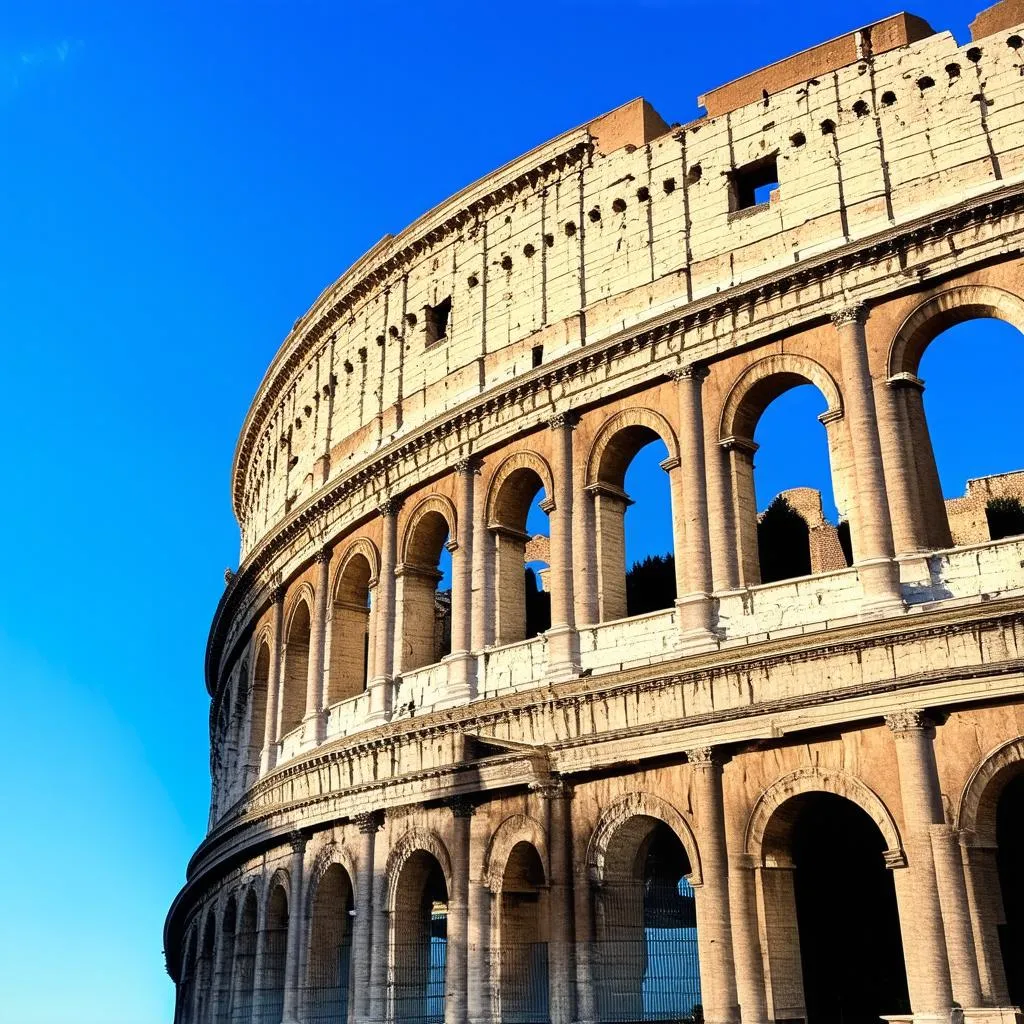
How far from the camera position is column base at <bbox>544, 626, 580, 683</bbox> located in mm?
13859

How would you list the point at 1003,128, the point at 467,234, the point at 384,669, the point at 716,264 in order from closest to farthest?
the point at 1003,128
the point at 716,264
the point at 384,669
the point at 467,234

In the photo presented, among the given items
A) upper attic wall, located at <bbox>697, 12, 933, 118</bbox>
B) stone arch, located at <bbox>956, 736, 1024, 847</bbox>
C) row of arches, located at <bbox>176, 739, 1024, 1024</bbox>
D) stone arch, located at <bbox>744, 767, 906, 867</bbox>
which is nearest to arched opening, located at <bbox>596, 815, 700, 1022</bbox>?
row of arches, located at <bbox>176, 739, 1024, 1024</bbox>

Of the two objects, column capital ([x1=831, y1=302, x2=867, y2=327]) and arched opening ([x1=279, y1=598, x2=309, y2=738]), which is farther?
arched opening ([x1=279, y1=598, x2=309, y2=738])

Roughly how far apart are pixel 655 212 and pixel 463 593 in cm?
520

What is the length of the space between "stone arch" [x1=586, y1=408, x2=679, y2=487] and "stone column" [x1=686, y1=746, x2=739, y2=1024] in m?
3.68

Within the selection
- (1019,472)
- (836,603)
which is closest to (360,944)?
(836,603)

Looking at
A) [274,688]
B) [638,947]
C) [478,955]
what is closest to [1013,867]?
[638,947]

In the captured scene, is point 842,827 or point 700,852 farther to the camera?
point 842,827

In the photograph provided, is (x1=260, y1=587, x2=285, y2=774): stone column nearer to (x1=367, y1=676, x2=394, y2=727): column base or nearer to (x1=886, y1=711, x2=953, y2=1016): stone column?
(x1=367, y1=676, x2=394, y2=727): column base

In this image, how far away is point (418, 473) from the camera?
16922 millimetres

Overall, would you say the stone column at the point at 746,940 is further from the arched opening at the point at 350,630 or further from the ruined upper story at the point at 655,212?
the arched opening at the point at 350,630

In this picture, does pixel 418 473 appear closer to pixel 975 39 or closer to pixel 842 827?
pixel 842 827

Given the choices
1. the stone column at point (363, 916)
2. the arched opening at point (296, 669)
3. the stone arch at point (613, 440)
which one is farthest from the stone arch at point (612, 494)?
the arched opening at point (296, 669)

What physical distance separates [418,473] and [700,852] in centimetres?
686
